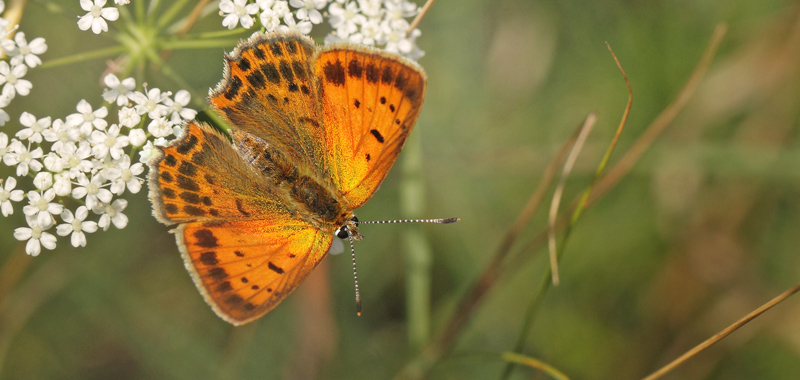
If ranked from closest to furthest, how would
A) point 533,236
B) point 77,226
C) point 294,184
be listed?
point 77,226 → point 294,184 → point 533,236

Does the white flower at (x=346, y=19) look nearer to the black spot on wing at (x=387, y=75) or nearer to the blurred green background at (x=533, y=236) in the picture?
the black spot on wing at (x=387, y=75)

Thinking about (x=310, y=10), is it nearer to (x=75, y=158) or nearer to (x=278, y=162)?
(x=278, y=162)

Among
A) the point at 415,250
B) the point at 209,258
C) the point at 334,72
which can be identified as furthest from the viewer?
the point at 415,250

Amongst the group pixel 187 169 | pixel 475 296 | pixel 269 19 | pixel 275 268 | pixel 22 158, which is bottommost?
pixel 475 296

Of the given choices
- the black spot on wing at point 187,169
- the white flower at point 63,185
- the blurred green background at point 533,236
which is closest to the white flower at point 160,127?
the black spot on wing at point 187,169

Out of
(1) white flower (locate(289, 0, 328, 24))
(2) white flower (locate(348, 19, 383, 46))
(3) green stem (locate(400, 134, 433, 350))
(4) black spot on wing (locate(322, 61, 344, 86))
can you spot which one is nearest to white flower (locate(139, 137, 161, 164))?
(4) black spot on wing (locate(322, 61, 344, 86))

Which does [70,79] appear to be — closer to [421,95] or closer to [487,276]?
[421,95]

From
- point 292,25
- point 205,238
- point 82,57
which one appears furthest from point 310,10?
point 205,238

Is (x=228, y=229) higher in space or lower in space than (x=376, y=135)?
lower
